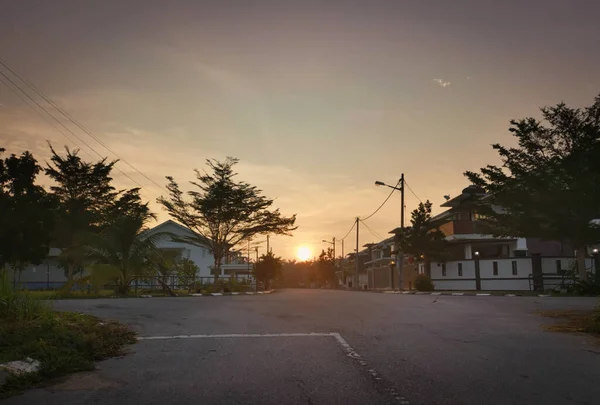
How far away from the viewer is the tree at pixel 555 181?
2352 cm

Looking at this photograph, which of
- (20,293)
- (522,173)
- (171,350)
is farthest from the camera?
(522,173)

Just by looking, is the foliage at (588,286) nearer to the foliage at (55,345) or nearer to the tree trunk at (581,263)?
the tree trunk at (581,263)

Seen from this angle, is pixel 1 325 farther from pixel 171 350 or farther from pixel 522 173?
pixel 522 173

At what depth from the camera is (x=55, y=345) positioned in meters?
6.46

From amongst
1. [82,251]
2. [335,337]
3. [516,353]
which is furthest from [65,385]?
[82,251]

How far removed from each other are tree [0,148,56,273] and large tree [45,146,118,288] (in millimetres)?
2200

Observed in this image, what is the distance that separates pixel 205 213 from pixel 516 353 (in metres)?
33.7

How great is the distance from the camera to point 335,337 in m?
8.13

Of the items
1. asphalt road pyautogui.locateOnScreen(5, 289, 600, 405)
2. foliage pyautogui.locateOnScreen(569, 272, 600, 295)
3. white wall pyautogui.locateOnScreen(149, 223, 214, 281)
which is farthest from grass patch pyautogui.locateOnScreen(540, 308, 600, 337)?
white wall pyautogui.locateOnScreen(149, 223, 214, 281)

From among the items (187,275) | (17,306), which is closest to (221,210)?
(187,275)

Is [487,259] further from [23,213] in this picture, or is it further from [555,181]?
[23,213]

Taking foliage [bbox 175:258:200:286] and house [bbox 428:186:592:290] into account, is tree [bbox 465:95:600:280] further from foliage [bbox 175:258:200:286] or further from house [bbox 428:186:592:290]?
foliage [bbox 175:258:200:286]

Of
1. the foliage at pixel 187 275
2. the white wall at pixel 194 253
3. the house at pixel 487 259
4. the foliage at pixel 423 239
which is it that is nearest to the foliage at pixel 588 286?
the house at pixel 487 259

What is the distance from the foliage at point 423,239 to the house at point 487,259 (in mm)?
1334
